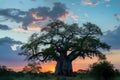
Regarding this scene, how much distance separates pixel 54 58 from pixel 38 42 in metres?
4.12

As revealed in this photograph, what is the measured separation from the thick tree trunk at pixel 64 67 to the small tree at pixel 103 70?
3571 centimetres

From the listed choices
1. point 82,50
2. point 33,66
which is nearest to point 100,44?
point 82,50

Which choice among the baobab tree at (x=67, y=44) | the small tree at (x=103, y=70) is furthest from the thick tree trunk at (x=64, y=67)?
the small tree at (x=103, y=70)

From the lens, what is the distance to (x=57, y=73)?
6694cm

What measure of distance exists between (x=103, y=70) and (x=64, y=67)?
3748 cm

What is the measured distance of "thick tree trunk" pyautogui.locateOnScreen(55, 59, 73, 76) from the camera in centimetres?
6650

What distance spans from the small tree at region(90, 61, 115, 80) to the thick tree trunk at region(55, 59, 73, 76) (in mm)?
35712

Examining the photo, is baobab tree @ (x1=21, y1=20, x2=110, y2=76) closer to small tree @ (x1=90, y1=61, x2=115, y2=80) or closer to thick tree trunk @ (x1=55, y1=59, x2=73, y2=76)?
thick tree trunk @ (x1=55, y1=59, x2=73, y2=76)

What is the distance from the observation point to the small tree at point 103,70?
29469 mm

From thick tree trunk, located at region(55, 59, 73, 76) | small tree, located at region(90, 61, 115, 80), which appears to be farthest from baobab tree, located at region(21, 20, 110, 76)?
small tree, located at region(90, 61, 115, 80)

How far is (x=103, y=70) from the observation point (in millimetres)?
29578

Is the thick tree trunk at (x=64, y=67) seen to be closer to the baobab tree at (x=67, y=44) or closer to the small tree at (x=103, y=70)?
the baobab tree at (x=67, y=44)

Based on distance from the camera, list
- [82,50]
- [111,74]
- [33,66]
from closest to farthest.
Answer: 1. [111,74]
2. [82,50]
3. [33,66]

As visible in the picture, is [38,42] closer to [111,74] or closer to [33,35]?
[33,35]
